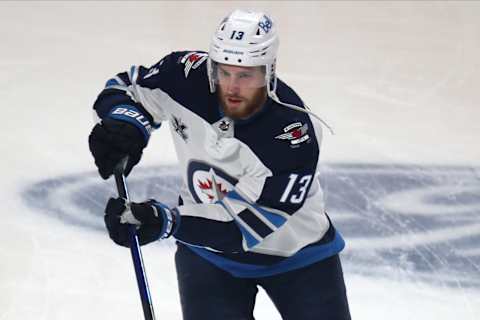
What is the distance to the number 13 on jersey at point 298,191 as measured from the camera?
8.10ft

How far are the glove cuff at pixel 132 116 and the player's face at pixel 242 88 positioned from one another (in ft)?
0.94

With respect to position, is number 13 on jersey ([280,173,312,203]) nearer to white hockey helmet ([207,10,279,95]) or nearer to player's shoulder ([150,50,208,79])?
white hockey helmet ([207,10,279,95])

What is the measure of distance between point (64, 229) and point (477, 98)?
2535 millimetres

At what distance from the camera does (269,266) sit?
2.73 metres

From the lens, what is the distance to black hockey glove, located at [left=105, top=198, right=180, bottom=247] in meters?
2.35

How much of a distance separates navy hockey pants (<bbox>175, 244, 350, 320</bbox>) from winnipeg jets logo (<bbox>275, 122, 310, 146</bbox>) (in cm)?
44

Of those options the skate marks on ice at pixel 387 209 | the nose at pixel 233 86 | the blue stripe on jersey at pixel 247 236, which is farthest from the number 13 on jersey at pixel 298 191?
the skate marks on ice at pixel 387 209

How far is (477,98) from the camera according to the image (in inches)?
210

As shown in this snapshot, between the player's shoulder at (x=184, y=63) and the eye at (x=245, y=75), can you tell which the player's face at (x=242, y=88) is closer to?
the eye at (x=245, y=75)

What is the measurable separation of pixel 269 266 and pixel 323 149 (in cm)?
206

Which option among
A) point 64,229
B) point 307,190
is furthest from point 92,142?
point 64,229

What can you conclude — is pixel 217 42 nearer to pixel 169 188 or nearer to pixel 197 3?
pixel 169 188

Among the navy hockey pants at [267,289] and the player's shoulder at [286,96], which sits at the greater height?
the player's shoulder at [286,96]

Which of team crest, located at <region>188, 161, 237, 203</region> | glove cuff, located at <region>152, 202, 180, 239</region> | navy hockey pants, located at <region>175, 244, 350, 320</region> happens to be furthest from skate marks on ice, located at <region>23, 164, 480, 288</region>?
glove cuff, located at <region>152, 202, 180, 239</region>
